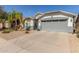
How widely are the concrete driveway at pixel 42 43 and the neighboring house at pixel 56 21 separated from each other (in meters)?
0.10

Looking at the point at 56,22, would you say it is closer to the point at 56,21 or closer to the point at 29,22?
the point at 56,21

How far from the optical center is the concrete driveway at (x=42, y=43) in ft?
11.8

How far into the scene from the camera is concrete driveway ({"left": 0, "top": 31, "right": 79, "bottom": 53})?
3.59 m

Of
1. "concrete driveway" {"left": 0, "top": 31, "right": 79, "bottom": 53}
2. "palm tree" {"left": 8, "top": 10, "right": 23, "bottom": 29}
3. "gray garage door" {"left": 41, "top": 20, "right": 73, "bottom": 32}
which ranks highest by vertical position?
"palm tree" {"left": 8, "top": 10, "right": 23, "bottom": 29}

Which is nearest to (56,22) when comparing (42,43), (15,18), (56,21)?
(56,21)

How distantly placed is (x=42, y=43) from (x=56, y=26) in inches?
15.8

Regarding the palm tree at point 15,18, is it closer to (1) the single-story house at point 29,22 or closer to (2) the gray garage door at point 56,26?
(1) the single-story house at point 29,22

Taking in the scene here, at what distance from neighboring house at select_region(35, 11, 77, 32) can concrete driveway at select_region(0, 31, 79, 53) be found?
0.10m

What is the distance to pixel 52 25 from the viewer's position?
378 centimetres

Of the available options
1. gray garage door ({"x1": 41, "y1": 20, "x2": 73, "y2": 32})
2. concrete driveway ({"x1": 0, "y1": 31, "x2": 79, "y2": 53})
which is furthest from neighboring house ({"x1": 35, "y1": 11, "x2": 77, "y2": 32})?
concrete driveway ({"x1": 0, "y1": 31, "x2": 79, "y2": 53})

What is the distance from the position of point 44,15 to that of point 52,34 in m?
0.37

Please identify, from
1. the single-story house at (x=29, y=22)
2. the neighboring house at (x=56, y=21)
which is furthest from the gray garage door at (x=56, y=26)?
the single-story house at (x=29, y=22)

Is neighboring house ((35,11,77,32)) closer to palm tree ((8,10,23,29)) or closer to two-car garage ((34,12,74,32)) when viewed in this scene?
two-car garage ((34,12,74,32))
